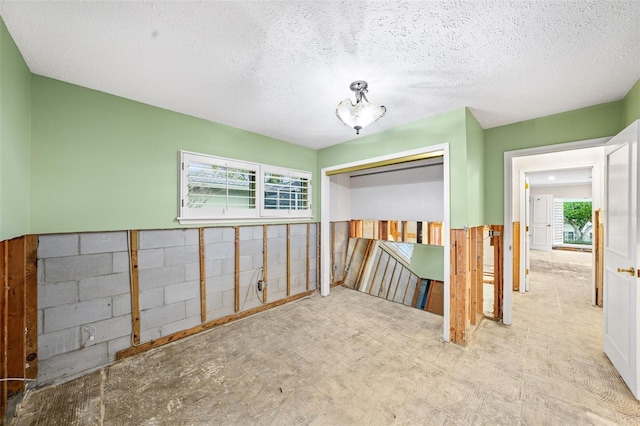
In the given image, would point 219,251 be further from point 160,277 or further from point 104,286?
point 104,286

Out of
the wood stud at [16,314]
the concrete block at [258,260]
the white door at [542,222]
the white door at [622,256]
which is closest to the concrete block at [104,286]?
the wood stud at [16,314]

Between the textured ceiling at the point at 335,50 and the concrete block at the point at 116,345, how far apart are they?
2.28 m

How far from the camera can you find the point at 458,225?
255 centimetres

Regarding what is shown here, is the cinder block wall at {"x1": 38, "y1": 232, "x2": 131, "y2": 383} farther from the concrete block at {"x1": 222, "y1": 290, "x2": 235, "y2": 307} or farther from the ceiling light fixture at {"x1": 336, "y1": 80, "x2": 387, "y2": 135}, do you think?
the ceiling light fixture at {"x1": 336, "y1": 80, "x2": 387, "y2": 135}

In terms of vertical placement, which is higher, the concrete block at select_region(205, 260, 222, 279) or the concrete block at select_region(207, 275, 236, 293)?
the concrete block at select_region(205, 260, 222, 279)

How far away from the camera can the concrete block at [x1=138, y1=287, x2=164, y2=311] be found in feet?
7.93

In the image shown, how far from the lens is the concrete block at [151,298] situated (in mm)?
2416

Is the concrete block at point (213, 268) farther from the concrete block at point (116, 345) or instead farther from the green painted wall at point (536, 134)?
the green painted wall at point (536, 134)

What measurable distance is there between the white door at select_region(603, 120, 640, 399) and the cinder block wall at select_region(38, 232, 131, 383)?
4233mm

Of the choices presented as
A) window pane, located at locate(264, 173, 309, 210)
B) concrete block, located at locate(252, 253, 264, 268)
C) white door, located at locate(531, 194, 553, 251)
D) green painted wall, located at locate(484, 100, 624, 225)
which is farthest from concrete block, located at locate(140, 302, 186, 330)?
white door, located at locate(531, 194, 553, 251)

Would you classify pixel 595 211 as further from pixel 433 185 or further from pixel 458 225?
pixel 458 225

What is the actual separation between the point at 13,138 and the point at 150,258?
1319 millimetres

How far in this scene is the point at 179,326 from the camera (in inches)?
105

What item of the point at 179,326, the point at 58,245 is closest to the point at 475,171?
the point at 179,326
